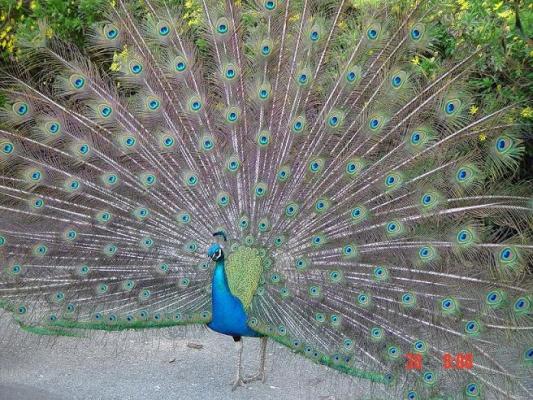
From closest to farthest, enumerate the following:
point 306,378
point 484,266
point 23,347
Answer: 1. point 484,266
2. point 306,378
3. point 23,347

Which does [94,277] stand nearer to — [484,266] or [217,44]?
[217,44]

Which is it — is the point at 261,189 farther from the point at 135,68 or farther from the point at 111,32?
the point at 111,32

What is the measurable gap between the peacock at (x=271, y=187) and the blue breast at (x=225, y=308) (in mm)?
13

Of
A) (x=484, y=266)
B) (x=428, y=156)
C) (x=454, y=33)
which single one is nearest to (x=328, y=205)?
(x=428, y=156)

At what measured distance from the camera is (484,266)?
14.7ft

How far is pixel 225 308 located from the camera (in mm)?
4906

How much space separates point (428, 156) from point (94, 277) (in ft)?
7.21

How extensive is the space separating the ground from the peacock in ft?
1.57

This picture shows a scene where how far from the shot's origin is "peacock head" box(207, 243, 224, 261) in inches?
190

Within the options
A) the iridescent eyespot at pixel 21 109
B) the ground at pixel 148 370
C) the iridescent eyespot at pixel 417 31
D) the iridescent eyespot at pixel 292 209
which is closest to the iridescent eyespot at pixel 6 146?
the iridescent eyespot at pixel 21 109

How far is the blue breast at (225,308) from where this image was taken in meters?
4.90

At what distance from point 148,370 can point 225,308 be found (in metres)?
1.14

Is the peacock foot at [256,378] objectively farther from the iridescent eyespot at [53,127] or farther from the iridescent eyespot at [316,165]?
the iridescent eyespot at [53,127]
